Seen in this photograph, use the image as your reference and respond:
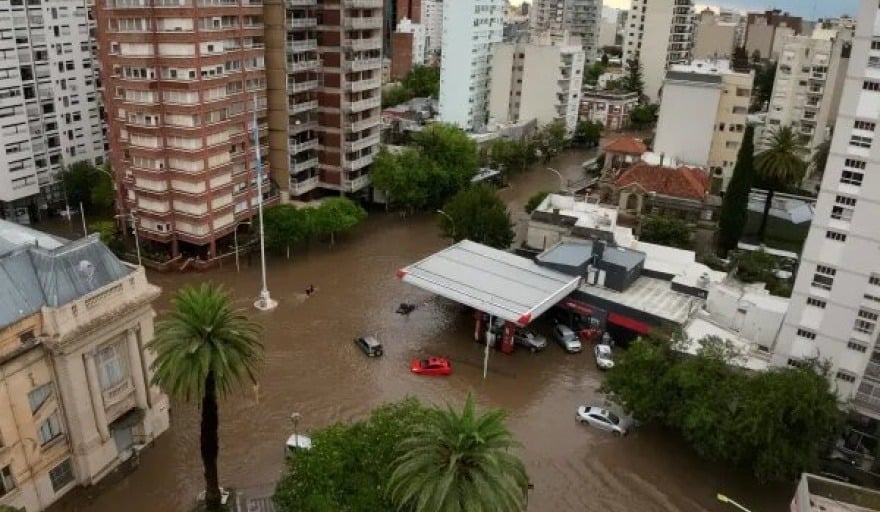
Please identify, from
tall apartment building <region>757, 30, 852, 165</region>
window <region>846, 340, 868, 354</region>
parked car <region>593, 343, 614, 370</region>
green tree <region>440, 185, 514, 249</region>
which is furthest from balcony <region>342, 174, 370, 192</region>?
tall apartment building <region>757, 30, 852, 165</region>

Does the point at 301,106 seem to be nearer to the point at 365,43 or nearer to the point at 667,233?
the point at 365,43

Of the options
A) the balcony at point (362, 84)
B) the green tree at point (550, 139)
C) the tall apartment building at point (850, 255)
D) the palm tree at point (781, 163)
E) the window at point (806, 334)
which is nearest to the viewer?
the tall apartment building at point (850, 255)

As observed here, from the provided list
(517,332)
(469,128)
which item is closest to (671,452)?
(517,332)

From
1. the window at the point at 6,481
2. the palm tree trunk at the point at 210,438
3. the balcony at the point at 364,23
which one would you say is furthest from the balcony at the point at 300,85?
the window at the point at 6,481

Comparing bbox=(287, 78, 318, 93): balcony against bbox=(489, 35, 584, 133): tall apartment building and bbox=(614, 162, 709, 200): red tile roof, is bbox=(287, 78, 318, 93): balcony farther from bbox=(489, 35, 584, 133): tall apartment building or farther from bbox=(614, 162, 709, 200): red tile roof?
bbox=(489, 35, 584, 133): tall apartment building

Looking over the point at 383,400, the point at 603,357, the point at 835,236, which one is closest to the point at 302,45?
the point at 383,400

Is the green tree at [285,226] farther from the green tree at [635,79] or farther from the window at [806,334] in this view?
the green tree at [635,79]
